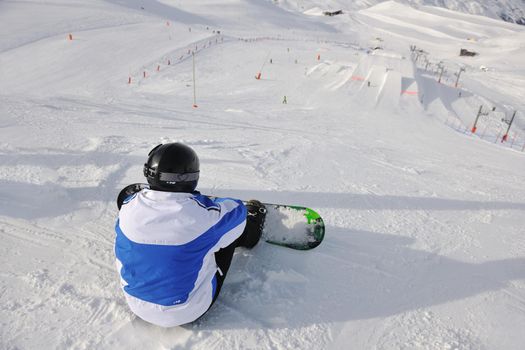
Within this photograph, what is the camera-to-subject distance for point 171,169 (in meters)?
2.39

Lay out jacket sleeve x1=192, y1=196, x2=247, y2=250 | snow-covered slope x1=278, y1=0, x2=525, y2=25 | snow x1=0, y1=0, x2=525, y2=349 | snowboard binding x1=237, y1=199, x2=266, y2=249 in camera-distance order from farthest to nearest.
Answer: snow-covered slope x1=278, y1=0, x2=525, y2=25 < snowboard binding x1=237, y1=199, x2=266, y2=249 < snow x1=0, y1=0, x2=525, y2=349 < jacket sleeve x1=192, y1=196, x2=247, y2=250

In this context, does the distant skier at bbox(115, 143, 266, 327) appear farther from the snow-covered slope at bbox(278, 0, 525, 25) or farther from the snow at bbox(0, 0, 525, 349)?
the snow-covered slope at bbox(278, 0, 525, 25)

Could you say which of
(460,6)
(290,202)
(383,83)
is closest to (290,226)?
A: (290,202)

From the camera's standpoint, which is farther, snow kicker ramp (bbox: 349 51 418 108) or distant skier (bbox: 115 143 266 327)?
snow kicker ramp (bbox: 349 51 418 108)

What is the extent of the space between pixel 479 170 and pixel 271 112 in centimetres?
772

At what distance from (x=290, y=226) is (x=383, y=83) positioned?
18196mm

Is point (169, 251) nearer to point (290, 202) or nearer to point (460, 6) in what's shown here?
point (290, 202)

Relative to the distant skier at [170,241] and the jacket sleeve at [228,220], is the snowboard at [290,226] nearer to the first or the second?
the jacket sleeve at [228,220]

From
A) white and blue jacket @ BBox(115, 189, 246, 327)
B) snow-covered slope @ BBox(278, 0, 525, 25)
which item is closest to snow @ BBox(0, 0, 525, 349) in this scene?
white and blue jacket @ BBox(115, 189, 246, 327)

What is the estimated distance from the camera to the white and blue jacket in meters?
2.30

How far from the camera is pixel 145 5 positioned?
146 ft

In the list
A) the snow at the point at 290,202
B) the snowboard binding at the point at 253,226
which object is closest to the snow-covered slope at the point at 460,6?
the snow at the point at 290,202

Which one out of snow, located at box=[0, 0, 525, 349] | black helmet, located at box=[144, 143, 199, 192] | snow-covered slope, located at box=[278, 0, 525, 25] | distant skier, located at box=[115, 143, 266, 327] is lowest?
snow, located at box=[0, 0, 525, 349]

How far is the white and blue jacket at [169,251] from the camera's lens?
2.30 meters
